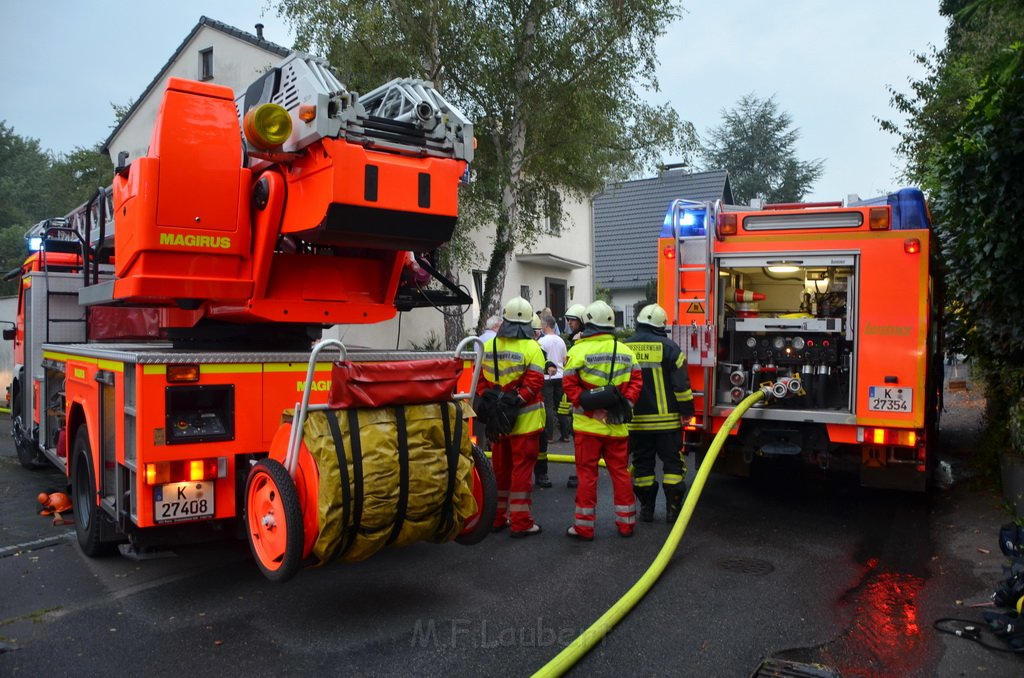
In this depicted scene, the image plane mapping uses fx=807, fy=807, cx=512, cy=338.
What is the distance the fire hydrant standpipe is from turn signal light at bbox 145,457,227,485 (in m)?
2.13

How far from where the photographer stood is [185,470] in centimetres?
446

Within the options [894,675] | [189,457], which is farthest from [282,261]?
[894,675]

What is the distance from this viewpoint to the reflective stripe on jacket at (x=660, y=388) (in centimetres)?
645

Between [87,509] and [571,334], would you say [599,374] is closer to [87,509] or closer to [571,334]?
[571,334]

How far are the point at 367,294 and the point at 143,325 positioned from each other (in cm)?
316

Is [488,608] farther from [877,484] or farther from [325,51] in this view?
[325,51]

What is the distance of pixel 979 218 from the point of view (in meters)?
6.06

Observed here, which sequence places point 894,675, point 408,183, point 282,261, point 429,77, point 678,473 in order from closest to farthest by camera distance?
point 894,675 → point 408,183 → point 282,261 → point 678,473 → point 429,77

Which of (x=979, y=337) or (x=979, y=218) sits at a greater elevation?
(x=979, y=218)

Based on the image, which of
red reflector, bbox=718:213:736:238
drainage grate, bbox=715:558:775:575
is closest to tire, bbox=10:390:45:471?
drainage grate, bbox=715:558:775:575

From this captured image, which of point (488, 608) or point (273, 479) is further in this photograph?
point (488, 608)

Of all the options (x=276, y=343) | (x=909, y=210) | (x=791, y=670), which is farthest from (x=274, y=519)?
(x=909, y=210)

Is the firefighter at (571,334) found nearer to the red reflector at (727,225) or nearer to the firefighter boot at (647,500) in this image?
the firefighter boot at (647,500)

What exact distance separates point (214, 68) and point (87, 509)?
17.0 metres
